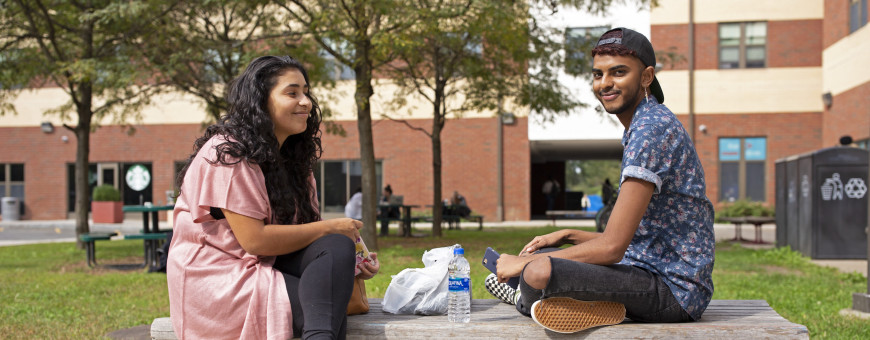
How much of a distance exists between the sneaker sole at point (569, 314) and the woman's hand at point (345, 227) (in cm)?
83

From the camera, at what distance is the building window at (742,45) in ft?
87.4

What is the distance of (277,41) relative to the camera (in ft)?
50.7

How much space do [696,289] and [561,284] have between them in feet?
1.92

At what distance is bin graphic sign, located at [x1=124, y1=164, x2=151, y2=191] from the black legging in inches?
1143

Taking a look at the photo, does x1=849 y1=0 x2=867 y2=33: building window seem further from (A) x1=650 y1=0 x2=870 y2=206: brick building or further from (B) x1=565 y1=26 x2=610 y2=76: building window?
(B) x1=565 y1=26 x2=610 y2=76: building window

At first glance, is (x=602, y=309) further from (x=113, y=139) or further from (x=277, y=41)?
(x=113, y=139)

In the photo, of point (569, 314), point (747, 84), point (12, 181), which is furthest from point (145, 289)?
point (12, 181)

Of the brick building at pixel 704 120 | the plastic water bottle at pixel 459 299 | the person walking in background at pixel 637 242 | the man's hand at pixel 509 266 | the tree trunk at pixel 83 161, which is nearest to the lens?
the person walking in background at pixel 637 242

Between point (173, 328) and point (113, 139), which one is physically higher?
point (113, 139)

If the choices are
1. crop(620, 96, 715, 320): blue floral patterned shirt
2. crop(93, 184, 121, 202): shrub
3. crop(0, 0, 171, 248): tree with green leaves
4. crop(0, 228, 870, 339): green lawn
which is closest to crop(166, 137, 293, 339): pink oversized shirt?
crop(620, 96, 715, 320): blue floral patterned shirt

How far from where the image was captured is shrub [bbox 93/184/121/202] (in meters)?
27.8

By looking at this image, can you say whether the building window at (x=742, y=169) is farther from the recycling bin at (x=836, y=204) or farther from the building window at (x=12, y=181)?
the building window at (x=12, y=181)

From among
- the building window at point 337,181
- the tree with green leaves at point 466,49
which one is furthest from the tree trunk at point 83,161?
the building window at point 337,181

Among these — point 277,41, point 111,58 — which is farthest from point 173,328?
point 277,41
